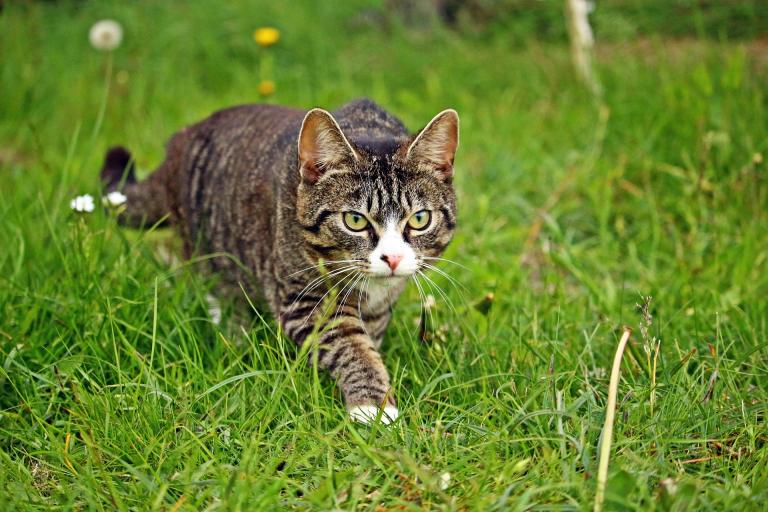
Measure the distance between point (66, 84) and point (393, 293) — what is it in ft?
11.7

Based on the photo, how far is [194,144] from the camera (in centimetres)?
352

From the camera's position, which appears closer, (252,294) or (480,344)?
(480,344)

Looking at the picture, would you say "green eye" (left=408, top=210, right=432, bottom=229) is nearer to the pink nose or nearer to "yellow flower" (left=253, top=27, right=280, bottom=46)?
the pink nose

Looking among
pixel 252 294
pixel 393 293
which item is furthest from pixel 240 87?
pixel 393 293

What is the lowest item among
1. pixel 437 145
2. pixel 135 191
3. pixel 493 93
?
pixel 493 93

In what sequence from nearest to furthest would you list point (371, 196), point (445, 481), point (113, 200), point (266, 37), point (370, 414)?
point (445, 481) < point (370, 414) < point (371, 196) < point (113, 200) < point (266, 37)

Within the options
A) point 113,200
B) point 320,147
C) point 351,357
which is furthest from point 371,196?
point 113,200

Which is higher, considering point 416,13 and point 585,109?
point 416,13

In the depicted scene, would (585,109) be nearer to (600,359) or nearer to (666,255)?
(666,255)

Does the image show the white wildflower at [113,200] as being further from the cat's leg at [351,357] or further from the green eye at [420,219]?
the green eye at [420,219]

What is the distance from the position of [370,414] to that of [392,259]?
47cm

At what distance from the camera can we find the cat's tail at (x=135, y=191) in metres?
3.52

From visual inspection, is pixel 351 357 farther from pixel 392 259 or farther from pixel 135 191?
pixel 135 191

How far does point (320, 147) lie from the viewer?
260 cm
